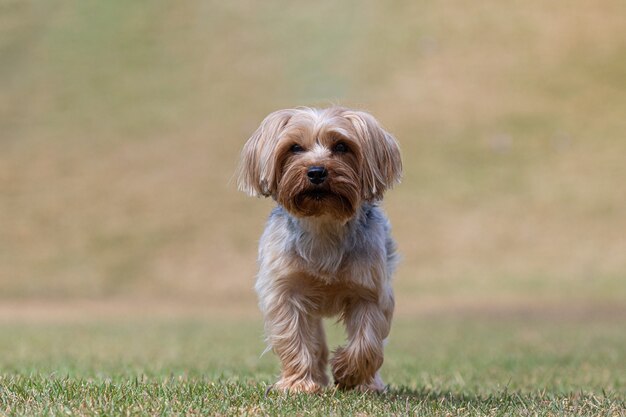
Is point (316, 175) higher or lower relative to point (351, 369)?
higher

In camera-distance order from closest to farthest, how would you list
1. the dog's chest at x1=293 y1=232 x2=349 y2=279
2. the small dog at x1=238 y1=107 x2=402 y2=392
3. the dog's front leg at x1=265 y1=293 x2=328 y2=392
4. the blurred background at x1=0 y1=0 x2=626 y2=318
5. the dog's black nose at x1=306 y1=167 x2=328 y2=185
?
the dog's black nose at x1=306 y1=167 x2=328 y2=185 < the small dog at x1=238 y1=107 x2=402 y2=392 < the dog's chest at x1=293 y1=232 x2=349 y2=279 < the dog's front leg at x1=265 y1=293 x2=328 y2=392 < the blurred background at x1=0 y1=0 x2=626 y2=318

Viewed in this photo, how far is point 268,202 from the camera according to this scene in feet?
100

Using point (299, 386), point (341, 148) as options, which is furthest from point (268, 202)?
point (341, 148)

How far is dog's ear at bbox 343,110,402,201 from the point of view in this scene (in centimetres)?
562

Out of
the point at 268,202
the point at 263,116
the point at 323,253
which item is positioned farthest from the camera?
the point at 263,116

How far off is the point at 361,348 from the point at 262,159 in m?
1.25

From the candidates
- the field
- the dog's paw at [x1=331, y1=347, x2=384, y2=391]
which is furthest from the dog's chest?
the field

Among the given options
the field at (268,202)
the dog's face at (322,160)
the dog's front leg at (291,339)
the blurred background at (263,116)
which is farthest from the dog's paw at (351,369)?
the blurred background at (263,116)

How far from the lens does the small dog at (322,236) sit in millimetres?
5547

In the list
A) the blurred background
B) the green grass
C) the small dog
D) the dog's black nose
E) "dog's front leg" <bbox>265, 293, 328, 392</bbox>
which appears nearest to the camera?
the green grass

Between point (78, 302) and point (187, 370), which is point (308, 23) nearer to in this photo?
point (78, 302)

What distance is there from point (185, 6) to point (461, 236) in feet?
48.9

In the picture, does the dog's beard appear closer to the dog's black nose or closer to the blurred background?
the dog's black nose

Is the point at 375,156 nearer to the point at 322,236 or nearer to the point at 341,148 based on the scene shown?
the point at 341,148
